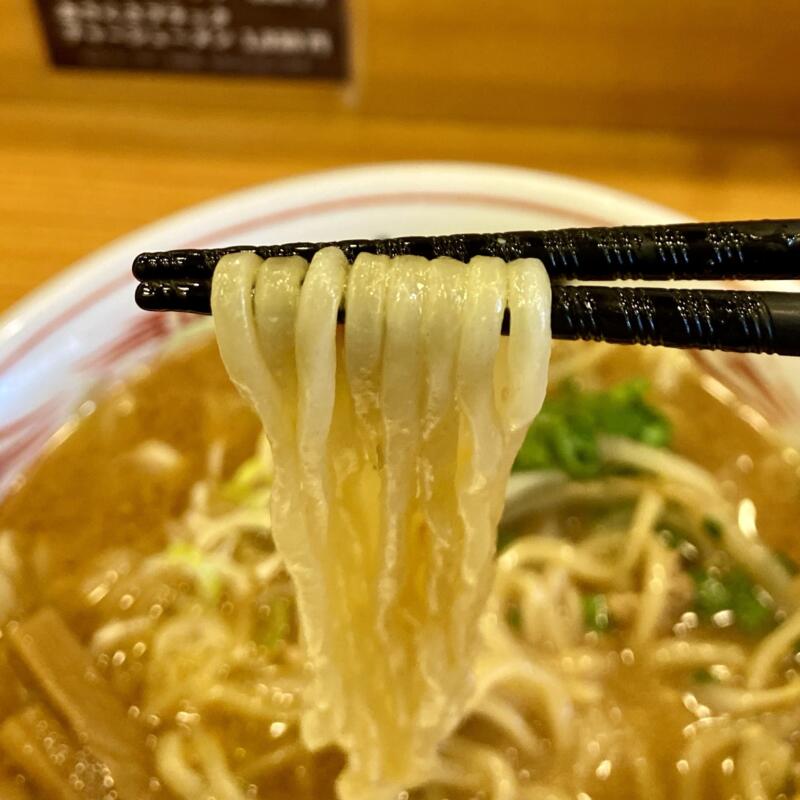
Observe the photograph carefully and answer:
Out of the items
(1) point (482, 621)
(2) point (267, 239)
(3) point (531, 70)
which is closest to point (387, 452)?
(1) point (482, 621)

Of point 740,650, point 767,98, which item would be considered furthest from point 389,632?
point 767,98

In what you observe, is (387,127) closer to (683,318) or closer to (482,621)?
(482,621)

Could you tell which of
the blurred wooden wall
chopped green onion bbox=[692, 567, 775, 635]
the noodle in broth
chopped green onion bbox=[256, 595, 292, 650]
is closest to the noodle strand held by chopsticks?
the noodle in broth

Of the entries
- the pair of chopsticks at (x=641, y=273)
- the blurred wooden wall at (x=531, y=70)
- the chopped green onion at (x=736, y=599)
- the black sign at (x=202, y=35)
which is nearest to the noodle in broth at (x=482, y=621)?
the chopped green onion at (x=736, y=599)

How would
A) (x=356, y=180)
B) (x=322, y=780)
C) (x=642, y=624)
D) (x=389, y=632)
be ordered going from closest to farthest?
1. (x=389, y=632)
2. (x=322, y=780)
3. (x=642, y=624)
4. (x=356, y=180)

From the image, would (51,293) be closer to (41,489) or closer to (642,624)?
(41,489)
